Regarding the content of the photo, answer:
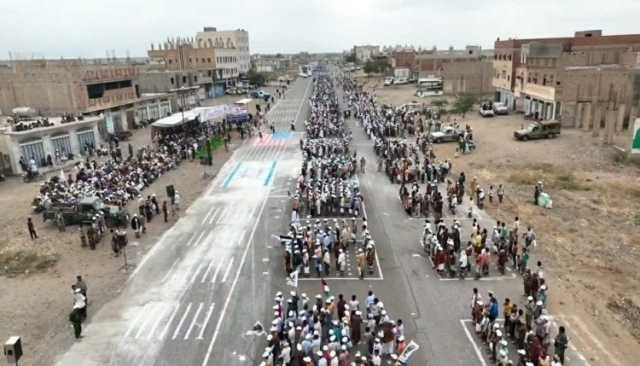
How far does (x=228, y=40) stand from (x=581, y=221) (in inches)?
4602

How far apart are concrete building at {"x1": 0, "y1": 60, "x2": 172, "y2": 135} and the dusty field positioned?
17838 mm

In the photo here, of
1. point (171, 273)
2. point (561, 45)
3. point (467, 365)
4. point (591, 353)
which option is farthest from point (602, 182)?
point (561, 45)

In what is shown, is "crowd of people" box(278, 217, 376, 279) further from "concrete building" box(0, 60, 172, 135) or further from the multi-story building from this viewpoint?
"concrete building" box(0, 60, 172, 135)

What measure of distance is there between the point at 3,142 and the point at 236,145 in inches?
690

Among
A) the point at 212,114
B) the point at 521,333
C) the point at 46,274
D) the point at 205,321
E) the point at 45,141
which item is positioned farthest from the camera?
the point at 212,114

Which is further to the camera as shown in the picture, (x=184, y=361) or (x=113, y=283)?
(x=113, y=283)

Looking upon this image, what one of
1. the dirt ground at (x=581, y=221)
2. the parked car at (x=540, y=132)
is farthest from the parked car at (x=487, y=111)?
the parked car at (x=540, y=132)

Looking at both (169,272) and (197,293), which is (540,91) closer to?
(169,272)

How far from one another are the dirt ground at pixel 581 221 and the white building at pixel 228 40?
306 ft

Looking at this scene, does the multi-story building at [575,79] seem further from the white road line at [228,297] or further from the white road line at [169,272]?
the white road line at [169,272]

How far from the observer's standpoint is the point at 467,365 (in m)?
12.9

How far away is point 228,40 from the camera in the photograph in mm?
127688

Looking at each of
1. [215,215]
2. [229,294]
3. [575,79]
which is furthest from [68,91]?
[575,79]

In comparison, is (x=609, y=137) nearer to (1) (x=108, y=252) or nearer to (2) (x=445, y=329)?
(2) (x=445, y=329)
